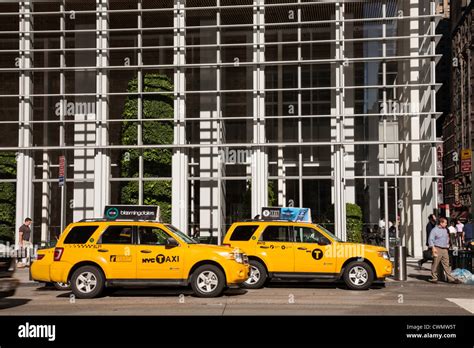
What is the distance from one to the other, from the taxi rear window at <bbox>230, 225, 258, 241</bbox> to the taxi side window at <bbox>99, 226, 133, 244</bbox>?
303 centimetres

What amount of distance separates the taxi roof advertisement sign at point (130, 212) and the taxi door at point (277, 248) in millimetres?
2961

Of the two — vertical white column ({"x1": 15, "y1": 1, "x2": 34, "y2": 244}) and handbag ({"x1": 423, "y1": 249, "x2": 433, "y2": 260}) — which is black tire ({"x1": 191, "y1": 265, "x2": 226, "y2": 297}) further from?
vertical white column ({"x1": 15, "y1": 1, "x2": 34, "y2": 244})

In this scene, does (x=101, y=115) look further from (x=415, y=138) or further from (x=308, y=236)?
(x=415, y=138)

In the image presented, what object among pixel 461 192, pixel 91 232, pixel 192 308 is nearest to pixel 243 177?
pixel 91 232

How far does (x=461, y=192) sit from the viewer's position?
4225 inches

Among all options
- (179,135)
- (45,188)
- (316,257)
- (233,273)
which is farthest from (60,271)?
(45,188)

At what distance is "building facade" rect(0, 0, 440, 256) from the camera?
77.1 ft

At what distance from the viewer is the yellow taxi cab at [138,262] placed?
1325 centimetres

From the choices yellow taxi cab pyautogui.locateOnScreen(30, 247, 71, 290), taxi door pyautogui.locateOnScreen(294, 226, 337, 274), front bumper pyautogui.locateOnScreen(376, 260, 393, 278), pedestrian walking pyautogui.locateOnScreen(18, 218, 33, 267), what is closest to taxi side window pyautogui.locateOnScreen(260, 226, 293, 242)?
taxi door pyautogui.locateOnScreen(294, 226, 337, 274)

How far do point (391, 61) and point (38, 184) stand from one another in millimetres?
15689
